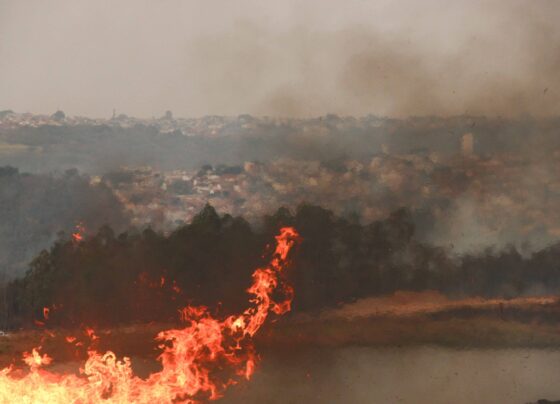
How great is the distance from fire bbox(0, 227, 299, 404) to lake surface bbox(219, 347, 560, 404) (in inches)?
11.2

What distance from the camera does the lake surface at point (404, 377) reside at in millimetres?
9258

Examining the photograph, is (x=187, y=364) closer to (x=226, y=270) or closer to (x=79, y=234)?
(x=226, y=270)

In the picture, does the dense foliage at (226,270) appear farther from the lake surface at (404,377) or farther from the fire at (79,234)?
the lake surface at (404,377)

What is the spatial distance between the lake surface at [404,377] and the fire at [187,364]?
29 cm

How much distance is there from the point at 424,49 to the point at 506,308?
314cm

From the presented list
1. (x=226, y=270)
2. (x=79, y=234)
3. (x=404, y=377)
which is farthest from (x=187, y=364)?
(x=404, y=377)

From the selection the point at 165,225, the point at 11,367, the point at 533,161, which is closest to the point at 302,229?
the point at 165,225

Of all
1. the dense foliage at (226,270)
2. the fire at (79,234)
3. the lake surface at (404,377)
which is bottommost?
the lake surface at (404,377)

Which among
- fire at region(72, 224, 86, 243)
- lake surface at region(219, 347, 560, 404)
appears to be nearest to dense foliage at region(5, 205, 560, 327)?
fire at region(72, 224, 86, 243)

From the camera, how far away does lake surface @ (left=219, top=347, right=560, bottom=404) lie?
926 centimetres

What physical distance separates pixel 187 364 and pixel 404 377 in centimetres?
242

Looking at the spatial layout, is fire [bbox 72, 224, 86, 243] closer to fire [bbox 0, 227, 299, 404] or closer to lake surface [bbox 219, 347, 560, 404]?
fire [bbox 0, 227, 299, 404]

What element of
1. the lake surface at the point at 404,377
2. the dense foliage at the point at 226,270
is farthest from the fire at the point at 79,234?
the lake surface at the point at 404,377

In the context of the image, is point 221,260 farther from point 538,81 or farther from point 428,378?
point 538,81
